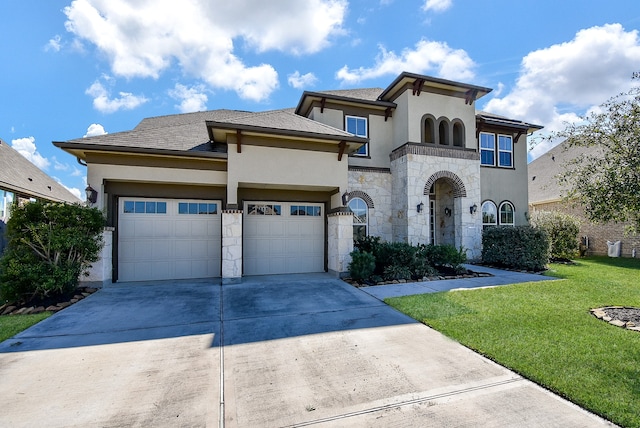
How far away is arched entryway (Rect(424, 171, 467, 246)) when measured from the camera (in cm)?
1213

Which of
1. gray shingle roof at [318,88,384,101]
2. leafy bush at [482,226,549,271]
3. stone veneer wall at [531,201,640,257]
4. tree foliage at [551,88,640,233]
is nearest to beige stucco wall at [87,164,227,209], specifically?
gray shingle roof at [318,88,384,101]

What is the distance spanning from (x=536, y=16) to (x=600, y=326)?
27.1 feet

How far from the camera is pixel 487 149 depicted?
13844mm

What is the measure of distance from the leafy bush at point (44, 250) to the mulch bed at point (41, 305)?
0.14 meters

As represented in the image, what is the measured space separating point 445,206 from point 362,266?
22.6 feet

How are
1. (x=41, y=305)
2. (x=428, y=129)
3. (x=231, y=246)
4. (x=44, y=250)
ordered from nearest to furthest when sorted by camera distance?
(x=41, y=305), (x=44, y=250), (x=231, y=246), (x=428, y=129)

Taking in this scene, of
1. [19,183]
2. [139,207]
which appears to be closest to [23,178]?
[19,183]

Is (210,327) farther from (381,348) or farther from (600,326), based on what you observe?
(600,326)

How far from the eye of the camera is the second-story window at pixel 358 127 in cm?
1215

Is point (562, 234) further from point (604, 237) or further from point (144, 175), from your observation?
point (144, 175)

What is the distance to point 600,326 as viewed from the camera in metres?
4.89

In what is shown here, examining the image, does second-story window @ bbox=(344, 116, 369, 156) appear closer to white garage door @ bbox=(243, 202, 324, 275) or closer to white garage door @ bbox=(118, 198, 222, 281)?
white garage door @ bbox=(243, 202, 324, 275)

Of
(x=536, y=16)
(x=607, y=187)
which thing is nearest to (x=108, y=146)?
(x=607, y=187)

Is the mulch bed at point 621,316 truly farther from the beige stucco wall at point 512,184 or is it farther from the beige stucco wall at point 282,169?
the beige stucco wall at point 512,184
